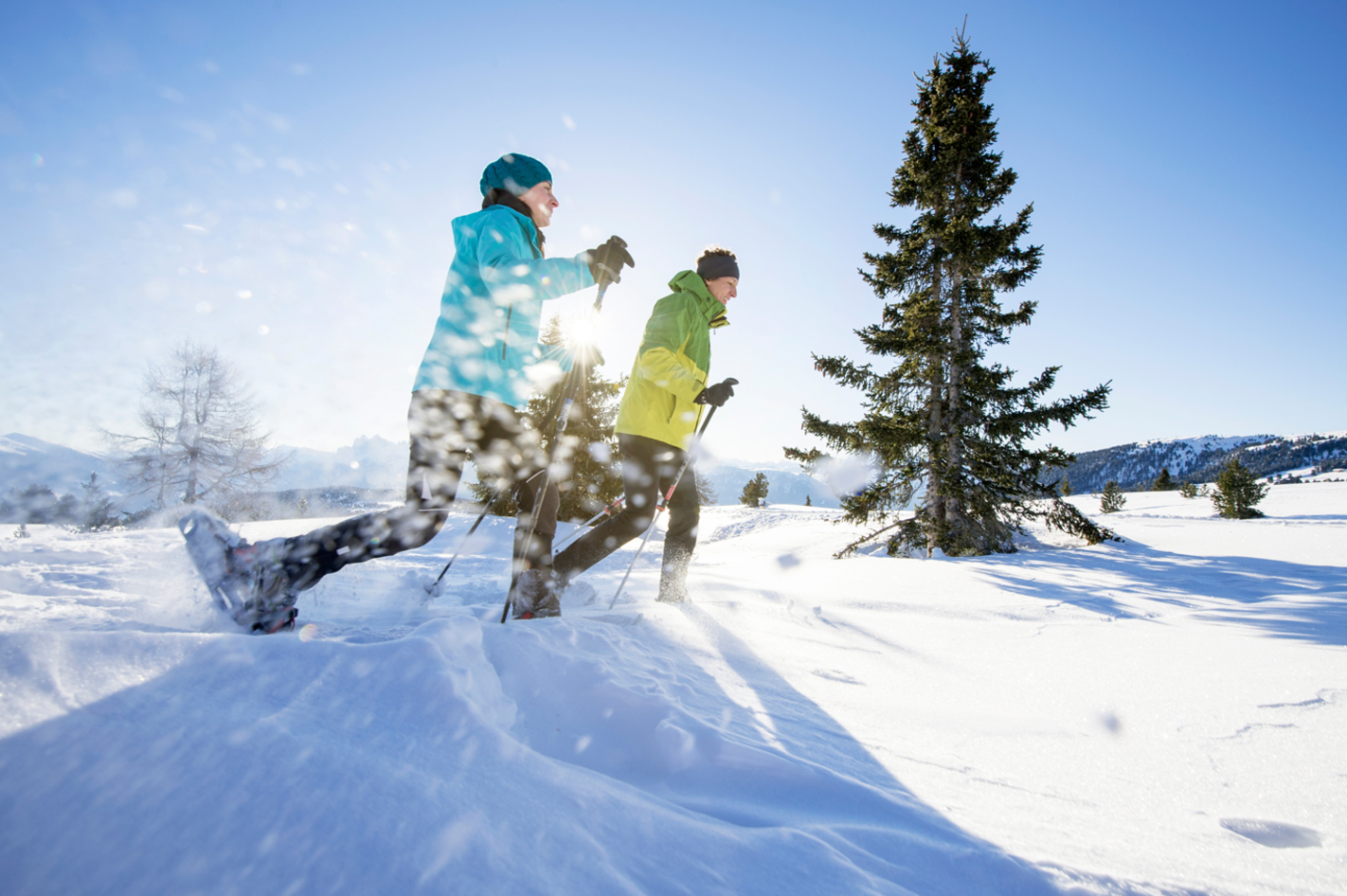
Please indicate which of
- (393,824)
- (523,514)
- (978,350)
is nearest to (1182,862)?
(393,824)

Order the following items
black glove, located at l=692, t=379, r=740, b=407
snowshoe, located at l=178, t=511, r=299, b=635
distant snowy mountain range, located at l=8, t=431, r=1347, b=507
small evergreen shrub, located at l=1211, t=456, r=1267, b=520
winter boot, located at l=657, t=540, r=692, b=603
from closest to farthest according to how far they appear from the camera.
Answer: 1. snowshoe, located at l=178, t=511, r=299, b=635
2. winter boot, located at l=657, t=540, r=692, b=603
3. black glove, located at l=692, t=379, r=740, b=407
4. small evergreen shrub, located at l=1211, t=456, r=1267, b=520
5. distant snowy mountain range, located at l=8, t=431, r=1347, b=507

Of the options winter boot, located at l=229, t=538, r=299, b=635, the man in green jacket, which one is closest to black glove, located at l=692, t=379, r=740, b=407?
the man in green jacket

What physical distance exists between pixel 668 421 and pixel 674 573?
0.92 meters

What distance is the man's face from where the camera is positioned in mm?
3473

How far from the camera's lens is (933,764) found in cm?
126

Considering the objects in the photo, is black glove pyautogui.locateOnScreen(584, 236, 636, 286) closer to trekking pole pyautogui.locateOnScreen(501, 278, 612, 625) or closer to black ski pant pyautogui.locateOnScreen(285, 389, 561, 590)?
trekking pole pyautogui.locateOnScreen(501, 278, 612, 625)

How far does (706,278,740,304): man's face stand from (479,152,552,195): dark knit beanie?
1.33 meters

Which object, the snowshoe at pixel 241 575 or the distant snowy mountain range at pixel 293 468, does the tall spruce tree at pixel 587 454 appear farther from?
the snowshoe at pixel 241 575

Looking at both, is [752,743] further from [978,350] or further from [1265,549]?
[978,350]

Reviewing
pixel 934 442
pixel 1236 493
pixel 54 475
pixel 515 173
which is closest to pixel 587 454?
pixel 934 442

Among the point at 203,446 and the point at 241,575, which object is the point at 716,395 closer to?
the point at 241,575

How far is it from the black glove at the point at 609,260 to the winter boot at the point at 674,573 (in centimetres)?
156

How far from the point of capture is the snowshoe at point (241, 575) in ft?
5.95

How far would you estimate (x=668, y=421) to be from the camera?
126 inches
